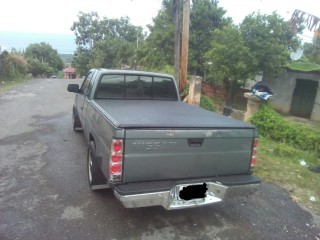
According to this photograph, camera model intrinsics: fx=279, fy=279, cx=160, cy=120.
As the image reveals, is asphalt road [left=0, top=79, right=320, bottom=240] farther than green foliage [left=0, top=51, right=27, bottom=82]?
No

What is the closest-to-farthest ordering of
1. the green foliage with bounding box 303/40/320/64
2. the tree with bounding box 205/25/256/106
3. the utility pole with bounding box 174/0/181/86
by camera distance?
the utility pole with bounding box 174/0/181/86
the tree with bounding box 205/25/256/106
the green foliage with bounding box 303/40/320/64

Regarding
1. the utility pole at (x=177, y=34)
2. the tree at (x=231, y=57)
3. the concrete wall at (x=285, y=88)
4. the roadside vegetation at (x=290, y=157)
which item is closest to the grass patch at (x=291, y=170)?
the roadside vegetation at (x=290, y=157)

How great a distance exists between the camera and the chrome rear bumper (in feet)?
9.64

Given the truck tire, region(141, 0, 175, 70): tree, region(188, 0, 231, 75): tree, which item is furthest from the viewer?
region(141, 0, 175, 70): tree

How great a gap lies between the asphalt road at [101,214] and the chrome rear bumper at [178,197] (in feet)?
1.54

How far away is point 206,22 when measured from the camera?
1792cm

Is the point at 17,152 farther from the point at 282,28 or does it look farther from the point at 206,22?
the point at 206,22

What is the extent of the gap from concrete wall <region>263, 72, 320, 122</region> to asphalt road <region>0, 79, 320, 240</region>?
12.2 metres

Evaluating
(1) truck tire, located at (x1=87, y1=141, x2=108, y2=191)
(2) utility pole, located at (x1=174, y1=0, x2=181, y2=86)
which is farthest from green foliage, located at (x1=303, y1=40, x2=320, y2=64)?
(1) truck tire, located at (x1=87, y1=141, x2=108, y2=191)

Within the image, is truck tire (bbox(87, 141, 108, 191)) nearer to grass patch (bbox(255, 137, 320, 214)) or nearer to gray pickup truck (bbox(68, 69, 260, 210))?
gray pickup truck (bbox(68, 69, 260, 210))

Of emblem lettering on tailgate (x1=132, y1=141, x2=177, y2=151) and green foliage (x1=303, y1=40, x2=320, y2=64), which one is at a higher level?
green foliage (x1=303, y1=40, x2=320, y2=64)

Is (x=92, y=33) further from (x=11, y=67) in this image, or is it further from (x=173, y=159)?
(x=173, y=159)

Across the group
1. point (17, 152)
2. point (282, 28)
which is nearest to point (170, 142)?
point (17, 152)

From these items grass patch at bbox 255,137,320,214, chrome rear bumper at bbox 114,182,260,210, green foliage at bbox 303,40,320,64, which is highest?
green foliage at bbox 303,40,320,64
